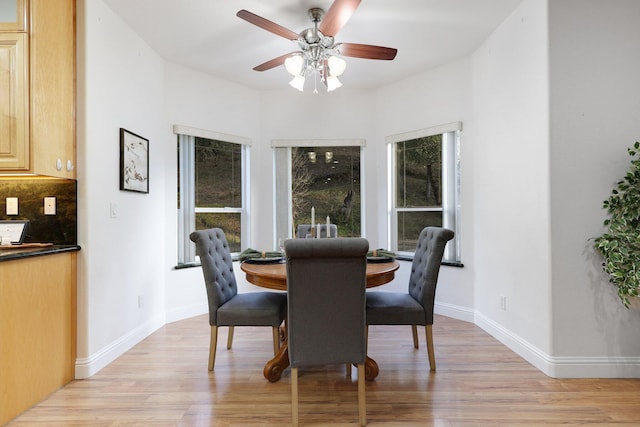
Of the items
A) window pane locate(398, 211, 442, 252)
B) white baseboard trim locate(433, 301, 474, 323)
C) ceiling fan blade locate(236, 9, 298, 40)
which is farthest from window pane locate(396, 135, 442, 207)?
ceiling fan blade locate(236, 9, 298, 40)

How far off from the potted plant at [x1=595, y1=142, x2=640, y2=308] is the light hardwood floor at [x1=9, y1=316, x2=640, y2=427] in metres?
0.69

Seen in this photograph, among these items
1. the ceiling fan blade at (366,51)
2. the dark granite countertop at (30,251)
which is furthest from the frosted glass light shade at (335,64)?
the dark granite countertop at (30,251)

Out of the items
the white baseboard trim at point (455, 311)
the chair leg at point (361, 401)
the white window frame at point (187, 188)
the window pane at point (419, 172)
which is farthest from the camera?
the window pane at point (419, 172)

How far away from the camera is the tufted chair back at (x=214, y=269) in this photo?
2.52 m

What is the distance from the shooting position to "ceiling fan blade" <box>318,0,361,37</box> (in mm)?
2152

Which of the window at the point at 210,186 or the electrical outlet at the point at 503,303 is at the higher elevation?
the window at the point at 210,186

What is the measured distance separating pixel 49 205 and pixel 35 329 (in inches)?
32.7

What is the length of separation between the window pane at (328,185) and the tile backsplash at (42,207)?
8.45ft

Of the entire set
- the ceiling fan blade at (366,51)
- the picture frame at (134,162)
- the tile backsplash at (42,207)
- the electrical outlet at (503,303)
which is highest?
the ceiling fan blade at (366,51)

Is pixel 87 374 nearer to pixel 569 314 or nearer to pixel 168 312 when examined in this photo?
pixel 168 312

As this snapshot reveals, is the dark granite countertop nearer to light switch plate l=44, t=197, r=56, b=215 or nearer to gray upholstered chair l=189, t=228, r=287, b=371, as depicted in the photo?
light switch plate l=44, t=197, r=56, b=215

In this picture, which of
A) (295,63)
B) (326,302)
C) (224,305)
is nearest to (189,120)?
(295,63)

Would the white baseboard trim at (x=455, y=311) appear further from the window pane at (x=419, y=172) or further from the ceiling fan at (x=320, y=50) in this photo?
the ceiling fan at (x=320, y=50)

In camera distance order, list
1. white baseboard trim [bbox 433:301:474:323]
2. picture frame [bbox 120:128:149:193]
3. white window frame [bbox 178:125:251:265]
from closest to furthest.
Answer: picture frame [bbox 120:128:149:193] → white baseboard trim [bbox 433:301:474:323] → white window frame [bbox 178:125:251:265]
